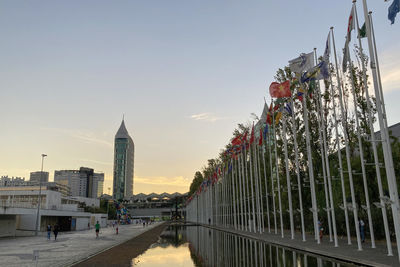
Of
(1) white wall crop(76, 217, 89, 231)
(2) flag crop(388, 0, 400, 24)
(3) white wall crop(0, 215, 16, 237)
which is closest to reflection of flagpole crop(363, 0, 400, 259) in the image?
(2) flag crop(388, 0, 400, 24)

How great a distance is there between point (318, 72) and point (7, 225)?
158 ft

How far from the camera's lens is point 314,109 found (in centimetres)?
3503

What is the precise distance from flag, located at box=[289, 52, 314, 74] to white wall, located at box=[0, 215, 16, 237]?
44.9 m

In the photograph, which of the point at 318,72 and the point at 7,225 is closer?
the point at 318,72

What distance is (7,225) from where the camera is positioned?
160 ft

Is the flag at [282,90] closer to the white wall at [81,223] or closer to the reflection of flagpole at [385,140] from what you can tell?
the reflection of flagpole at [385,140]

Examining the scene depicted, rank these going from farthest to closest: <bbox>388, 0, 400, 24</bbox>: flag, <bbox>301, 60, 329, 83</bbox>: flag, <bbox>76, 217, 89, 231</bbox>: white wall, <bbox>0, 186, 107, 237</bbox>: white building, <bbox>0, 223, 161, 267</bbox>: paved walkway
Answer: <bbox>76, 217, 89, 231</bbox>: white wall → <bbox>0, 186, 107, 237</bbox>: white building → <bbox>301, 60, 329, 83</bbox>: flag → <bbox>0, 223, 161, 267</bbox>: paved walkway → <bbox>388, 0, 400, 24</bbox>: flag

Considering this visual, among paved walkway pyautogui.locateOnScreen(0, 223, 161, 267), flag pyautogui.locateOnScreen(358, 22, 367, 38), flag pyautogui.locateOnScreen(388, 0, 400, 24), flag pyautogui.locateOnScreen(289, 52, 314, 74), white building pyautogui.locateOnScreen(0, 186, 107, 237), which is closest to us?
flag pyautogui.locateOnScreen(388, 0, 400, 24)

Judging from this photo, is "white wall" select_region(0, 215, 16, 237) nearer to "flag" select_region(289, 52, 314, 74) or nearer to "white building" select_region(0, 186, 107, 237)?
"white building" select_region(0, 186, 107, 237)

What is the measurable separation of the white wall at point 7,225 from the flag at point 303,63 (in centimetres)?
4486

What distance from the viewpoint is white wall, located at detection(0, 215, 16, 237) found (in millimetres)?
47291

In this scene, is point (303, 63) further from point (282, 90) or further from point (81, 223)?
point (81, 223)

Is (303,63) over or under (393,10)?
over

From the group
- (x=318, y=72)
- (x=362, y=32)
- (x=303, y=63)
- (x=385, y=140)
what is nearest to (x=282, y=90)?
(x=303, y=63)
